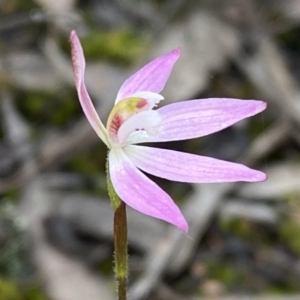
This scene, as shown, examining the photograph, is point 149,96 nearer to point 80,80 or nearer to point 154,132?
point 154,132

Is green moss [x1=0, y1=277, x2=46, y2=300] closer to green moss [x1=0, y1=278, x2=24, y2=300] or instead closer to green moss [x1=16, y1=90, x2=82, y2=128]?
green moss [x1=0, y1=278, x2=24, y2=300]

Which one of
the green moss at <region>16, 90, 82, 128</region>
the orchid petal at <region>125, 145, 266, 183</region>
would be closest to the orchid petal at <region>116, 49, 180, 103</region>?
the orchid petal at <region>125, 145, 266, 183</region>

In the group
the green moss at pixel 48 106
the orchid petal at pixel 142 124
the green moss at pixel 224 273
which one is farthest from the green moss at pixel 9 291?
the orchid petal at pixel 142 124

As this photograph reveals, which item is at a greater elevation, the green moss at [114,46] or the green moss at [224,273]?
the green moss at [114,46]

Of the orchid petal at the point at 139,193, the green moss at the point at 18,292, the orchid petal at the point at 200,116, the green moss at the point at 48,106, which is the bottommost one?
the green moss at the point at 18,292

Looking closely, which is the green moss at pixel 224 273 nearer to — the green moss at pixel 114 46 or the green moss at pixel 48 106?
the green moss at pixel 48 106

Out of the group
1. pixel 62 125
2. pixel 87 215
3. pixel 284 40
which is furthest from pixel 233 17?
pixel 87 215
